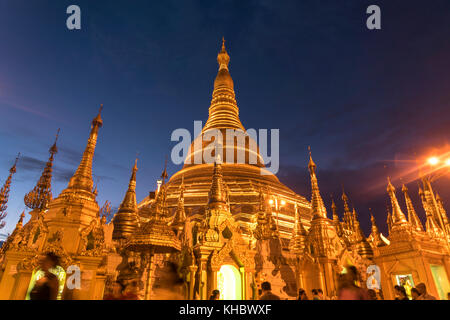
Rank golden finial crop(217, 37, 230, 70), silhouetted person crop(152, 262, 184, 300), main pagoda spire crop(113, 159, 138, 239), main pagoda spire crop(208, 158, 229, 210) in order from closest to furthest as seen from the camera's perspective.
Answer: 1. silhouetted person crop(152, 262, 184, 300)
2. main pagoda spire crop(208, 158, 229, 210)
3. main pagoda spire crop(113, 159, 138, 239)
4. golden finial crop(217, 37, 230, 70)

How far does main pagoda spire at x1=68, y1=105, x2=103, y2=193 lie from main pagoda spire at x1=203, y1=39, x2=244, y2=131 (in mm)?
20909

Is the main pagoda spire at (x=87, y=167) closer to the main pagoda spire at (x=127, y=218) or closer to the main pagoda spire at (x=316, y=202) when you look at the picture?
the main pagoda spire at (x=127, y=218)

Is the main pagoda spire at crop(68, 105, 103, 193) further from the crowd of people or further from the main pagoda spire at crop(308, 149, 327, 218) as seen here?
the main pagoda spire at crop(308, 149, 327, 218)

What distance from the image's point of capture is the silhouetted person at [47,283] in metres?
8.81

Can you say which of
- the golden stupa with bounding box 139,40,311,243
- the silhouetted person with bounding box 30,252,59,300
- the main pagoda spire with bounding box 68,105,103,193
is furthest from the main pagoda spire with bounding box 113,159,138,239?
the silhouetted person with bounding box 30,252,59,300

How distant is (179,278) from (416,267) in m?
10.2

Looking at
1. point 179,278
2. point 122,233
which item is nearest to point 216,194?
point 179,278

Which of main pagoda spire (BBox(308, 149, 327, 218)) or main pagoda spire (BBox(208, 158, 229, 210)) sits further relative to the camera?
main pagoda spire (BBox(308, 149, 327, 218))

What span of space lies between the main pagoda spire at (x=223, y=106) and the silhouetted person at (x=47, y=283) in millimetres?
26746

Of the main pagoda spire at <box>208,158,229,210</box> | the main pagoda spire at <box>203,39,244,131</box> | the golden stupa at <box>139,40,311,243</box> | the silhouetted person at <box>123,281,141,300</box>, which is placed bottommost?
the silhouetted person at <box>123,281,141,300</box>

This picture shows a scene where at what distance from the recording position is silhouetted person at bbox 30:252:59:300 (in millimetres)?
8812

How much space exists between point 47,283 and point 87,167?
5.84m

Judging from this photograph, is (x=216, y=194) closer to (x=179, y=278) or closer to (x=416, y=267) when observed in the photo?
(x=179, y=278)

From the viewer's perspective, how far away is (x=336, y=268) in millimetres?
11273
